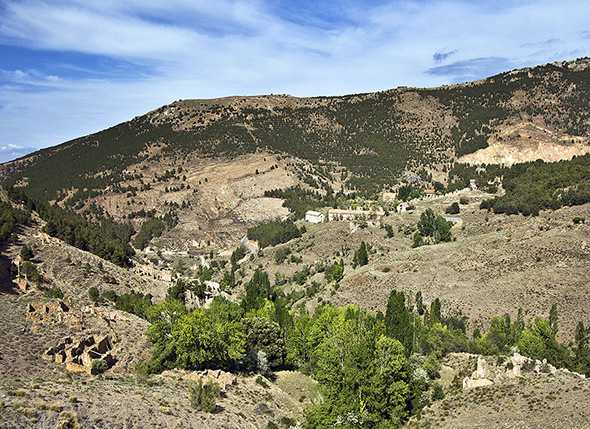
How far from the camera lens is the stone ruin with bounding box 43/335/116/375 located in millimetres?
34875

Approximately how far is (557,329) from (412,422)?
84.0 feet

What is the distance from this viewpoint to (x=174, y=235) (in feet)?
443

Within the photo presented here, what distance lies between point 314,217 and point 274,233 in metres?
10.2

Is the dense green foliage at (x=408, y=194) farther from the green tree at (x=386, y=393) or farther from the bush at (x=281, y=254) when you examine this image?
the green tree at (x=386, y=393)

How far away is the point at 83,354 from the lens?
35844 millimetres

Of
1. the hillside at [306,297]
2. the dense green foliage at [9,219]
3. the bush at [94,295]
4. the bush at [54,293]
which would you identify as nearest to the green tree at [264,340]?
the hillside at [306,297]

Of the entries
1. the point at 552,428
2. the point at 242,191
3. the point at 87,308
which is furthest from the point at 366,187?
the point at 552,428

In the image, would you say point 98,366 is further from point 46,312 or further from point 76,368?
point 46,312

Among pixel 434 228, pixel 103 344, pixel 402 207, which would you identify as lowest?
pixel 434 228

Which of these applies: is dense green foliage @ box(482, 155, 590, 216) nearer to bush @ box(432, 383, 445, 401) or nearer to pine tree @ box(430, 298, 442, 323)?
pine tree @ box(430, 298, 442, 323)

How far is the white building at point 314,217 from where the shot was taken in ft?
375

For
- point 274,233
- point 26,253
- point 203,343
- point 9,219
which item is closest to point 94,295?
point 26,253

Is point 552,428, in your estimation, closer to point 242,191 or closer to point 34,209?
point 34,209

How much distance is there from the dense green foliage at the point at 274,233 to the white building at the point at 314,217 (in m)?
3.61
